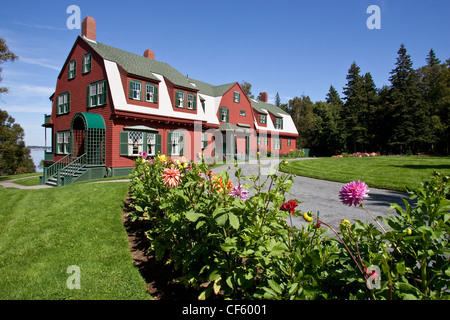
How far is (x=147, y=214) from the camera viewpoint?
440cm

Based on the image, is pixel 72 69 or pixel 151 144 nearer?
pixel 151 144

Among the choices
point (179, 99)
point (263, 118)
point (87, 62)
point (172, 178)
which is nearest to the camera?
point (172, 178)

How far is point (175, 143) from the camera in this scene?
687 inches

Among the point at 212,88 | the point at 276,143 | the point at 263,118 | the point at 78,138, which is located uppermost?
the point at 212,88

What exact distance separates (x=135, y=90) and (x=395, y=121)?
119ft

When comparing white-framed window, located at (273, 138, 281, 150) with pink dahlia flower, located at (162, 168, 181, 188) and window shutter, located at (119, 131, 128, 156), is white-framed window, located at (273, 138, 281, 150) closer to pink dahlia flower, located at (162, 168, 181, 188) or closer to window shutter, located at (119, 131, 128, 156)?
window shutter, located at (119, 131, 128, 156)

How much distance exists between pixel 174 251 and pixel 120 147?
13000 mm

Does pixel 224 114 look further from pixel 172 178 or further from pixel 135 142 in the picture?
pixel 172 178

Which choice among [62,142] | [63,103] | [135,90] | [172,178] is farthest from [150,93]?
[172,178]

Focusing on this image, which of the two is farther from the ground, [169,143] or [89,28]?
[89,28]

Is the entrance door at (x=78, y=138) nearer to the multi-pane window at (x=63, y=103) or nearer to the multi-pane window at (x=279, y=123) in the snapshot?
the multi-pane window at (x=63, y=103)

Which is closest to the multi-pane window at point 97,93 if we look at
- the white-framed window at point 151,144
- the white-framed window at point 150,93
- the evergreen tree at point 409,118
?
the white-framed window at point 150,93

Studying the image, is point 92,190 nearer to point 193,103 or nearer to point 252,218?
point 252,218
